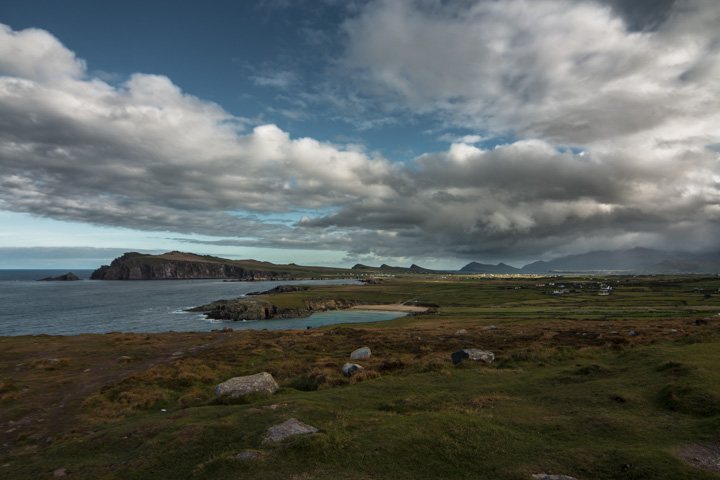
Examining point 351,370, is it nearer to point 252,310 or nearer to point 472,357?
point 472,357

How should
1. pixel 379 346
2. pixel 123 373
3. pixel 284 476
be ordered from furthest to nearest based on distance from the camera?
pixel 379 346 < pixel 123 373 < pixel 284 476

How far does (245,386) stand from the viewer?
2523cm

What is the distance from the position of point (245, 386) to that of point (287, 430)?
422 inches

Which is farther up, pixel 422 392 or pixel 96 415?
pixel 422 392

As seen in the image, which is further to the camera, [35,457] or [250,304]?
[250,304]

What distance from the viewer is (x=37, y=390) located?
3105 cm

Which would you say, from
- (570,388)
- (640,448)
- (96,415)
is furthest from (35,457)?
(570,388)

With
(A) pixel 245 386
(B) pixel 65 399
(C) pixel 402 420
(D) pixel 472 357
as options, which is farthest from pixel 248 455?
(B) pixel 65 399

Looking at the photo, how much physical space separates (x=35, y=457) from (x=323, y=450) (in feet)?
50.6

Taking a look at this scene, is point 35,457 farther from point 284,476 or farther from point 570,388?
point 570,388

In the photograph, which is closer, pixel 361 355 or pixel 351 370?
pixel 351 370

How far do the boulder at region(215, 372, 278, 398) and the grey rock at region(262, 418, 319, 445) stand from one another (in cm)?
900

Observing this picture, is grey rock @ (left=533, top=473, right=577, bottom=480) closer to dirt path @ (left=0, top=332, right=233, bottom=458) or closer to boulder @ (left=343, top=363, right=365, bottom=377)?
boulder @ (left=343, top=363, right=365, bottom=377)

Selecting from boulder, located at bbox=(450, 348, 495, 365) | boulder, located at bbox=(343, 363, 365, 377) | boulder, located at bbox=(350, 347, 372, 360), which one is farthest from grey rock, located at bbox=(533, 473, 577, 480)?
boulder, located at bbox=(350, 347, 372, 360)
